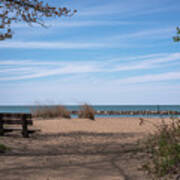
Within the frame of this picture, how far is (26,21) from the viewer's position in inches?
383

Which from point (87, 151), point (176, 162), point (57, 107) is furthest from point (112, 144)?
point (57, 107)

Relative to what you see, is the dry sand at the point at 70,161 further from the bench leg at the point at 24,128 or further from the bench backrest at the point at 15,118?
the bench backrest at the point at 15,118

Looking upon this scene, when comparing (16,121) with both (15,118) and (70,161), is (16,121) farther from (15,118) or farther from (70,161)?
(70,161)

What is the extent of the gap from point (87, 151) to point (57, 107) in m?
11.4

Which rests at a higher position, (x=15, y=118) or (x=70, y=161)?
(x=15, y=118)

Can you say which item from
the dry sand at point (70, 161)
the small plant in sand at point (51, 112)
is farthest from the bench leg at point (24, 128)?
the small plant in sand at point (51, 112)

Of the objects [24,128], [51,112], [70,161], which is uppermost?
[51,112]

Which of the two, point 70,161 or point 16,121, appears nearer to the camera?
point 70,161

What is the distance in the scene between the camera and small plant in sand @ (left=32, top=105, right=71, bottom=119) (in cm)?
1917

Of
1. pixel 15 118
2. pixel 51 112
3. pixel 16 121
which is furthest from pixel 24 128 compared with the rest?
pixel 51 112

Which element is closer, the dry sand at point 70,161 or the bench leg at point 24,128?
the dry sand at point 70,161

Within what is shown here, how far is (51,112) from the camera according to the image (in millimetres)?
19562

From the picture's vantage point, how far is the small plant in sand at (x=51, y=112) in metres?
19.2

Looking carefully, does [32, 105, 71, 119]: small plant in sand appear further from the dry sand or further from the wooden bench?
the dry sand
